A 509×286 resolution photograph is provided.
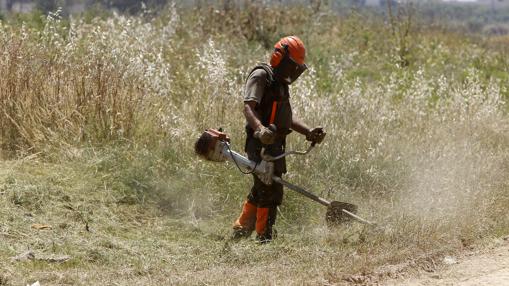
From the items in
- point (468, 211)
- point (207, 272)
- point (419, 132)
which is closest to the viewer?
point (207, 272)

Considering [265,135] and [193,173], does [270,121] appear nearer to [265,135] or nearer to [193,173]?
[265,135]

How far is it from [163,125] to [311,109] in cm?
161

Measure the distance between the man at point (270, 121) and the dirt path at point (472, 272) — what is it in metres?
1.30

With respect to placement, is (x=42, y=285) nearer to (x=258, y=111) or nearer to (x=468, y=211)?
(x=258, y=111)

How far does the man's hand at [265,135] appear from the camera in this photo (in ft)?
21.2

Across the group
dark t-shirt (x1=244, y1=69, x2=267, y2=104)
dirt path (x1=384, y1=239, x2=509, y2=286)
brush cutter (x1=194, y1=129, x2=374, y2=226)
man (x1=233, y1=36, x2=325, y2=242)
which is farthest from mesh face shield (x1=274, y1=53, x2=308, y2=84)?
dirt path (x1=384, y1=239, x2=509, y2=286)

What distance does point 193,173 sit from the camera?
822 centimetres

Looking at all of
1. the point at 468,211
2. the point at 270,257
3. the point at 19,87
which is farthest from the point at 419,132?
the point at 19,87

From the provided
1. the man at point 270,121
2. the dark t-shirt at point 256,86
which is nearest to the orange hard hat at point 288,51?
the man at point 270,121

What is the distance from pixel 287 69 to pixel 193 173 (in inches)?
73.5

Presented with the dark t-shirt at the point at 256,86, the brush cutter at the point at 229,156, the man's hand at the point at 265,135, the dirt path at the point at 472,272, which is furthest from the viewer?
the brush cutter at the point at 229,156

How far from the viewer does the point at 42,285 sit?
18.9 feet

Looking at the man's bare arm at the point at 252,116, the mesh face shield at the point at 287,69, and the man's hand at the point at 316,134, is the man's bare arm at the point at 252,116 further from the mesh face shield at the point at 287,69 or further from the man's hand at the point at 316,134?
the man's hand at the point at 316,134

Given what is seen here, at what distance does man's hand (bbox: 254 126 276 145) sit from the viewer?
6469 mm
